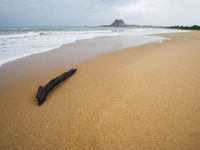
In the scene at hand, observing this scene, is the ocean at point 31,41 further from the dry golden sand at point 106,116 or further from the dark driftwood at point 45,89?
the dry golden sand at point 106,116

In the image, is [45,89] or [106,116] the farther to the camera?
[45,89]

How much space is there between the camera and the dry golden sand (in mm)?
1191

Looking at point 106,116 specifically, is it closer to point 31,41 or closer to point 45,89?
point 45,89

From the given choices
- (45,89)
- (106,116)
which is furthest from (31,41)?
(106,116)

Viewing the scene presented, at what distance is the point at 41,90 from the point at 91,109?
1136mm

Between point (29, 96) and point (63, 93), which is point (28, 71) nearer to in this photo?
point (29, 96)

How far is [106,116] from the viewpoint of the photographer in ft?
4.92

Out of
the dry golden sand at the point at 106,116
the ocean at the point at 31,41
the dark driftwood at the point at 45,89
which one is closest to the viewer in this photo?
the dry golden sand at the point at 106,116

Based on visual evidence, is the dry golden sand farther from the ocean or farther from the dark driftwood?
the ocean

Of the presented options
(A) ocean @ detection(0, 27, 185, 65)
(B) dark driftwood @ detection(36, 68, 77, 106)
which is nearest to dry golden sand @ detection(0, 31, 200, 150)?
(B) dark driftwood @ detection(36, 68, 77, 106)

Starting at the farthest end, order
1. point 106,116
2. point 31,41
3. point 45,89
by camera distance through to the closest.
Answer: point 31,41, point 45,89, point 106,116

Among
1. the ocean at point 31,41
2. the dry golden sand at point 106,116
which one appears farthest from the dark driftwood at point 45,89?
the ocean at point 31,41

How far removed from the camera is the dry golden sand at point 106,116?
46.9 inches

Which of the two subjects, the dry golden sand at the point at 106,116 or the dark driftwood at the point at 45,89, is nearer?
the dry golden sand at the point at 106,116
